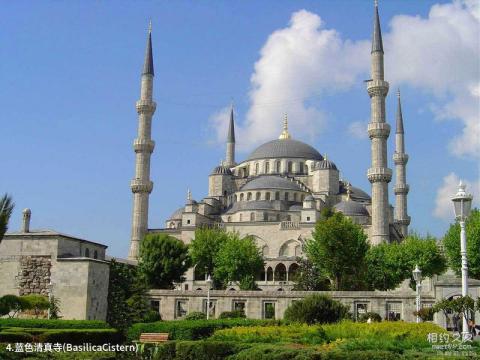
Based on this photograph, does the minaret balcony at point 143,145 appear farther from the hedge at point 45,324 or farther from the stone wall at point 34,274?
the hedge at point 45,324

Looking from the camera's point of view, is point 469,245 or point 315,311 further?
point 469,245

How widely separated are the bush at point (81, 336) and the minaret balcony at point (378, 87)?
30445mm

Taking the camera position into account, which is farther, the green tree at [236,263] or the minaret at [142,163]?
the minaret at [142,163]

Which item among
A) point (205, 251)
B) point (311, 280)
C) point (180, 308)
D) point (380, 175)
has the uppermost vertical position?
point (380, 175)

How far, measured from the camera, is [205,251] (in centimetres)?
4269

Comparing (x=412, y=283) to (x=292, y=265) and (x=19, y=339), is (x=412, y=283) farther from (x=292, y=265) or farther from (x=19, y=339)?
(x=19, y=339)

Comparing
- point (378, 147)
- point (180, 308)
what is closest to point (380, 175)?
point (378, 147)

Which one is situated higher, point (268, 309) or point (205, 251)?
point (205, 251)

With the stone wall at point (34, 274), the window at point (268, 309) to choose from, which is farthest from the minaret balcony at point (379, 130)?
the stone wall at point (34, 274)

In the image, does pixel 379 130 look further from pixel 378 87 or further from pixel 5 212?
pixel 5 212

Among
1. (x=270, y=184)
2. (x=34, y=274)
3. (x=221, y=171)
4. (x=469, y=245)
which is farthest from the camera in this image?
(x=221, y=171)

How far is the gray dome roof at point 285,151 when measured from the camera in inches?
2475

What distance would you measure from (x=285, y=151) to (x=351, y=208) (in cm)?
1305

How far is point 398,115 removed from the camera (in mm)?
57781
